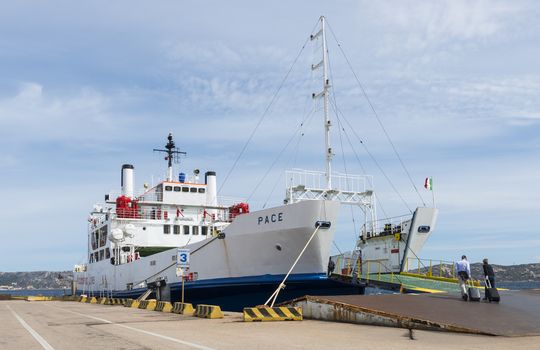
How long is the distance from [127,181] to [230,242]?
16501mm

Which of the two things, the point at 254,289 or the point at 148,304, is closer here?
the point at 254,289

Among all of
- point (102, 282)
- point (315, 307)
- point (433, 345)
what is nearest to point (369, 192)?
point (315, 307)

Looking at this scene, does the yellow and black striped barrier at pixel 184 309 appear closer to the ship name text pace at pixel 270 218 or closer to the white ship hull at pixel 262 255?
the white ship hull at pixel 262 255

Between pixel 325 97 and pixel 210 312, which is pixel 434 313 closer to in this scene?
pixel 210 312

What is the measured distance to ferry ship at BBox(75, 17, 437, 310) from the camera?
74.0 feet

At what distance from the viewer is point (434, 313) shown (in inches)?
520

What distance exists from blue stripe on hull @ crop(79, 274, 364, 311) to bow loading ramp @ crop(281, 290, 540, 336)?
6.33m

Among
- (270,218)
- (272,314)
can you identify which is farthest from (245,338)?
(270,218)

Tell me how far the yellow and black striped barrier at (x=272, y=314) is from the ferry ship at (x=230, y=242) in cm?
228

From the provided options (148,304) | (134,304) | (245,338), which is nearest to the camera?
(245,338)

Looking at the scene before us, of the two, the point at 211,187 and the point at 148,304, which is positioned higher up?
the point at 211,187

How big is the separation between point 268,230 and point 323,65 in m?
9.12

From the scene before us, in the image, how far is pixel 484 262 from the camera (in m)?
16.6


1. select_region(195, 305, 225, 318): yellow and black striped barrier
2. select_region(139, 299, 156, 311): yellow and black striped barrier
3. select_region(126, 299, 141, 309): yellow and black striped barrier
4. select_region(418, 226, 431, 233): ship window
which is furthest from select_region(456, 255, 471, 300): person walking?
select_region(126, 299, 141, 309): yellow and black striped barrier
